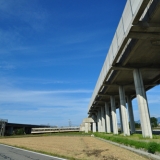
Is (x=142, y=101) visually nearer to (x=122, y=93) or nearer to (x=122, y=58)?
(x=122, y=58)

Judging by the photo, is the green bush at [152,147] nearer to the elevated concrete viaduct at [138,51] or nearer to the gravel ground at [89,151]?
the gravel ground at [89,151]

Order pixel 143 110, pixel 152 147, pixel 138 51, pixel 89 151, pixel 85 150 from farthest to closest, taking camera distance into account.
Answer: pixel 143 110 < pixel 138 51 < pixel 85 150 < pixel 89 151 < pixel 152 147

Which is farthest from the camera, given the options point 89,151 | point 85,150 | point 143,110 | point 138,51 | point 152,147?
point 143,110

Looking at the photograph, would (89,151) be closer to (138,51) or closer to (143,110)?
(143,110)

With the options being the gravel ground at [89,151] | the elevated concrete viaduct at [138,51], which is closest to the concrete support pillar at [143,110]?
the elevated concrete viaduct at [138,51]

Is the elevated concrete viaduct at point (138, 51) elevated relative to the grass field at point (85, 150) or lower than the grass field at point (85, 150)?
elevated

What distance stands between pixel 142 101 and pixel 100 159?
41.2ft

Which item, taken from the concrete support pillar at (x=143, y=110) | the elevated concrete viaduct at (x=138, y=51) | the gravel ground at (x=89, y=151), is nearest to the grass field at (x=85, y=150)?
the gravel ground at (x=89, y=151)

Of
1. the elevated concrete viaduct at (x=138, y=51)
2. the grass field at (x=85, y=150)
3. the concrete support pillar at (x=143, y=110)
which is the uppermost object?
the elevated concrete viaduct at (x=138, y=51)

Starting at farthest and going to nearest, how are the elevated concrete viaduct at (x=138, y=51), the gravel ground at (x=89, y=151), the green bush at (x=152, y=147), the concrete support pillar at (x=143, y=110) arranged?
the concrete support pillar at (x=143, y=110)
the elevated concrete viaduct at (x=138, y=51)
the gravel ground at (x=89, y=151)
the green bush at (x=152, y=147)

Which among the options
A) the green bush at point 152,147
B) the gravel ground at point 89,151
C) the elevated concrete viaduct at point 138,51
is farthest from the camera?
the elevated concrete viaduct at point 138,51

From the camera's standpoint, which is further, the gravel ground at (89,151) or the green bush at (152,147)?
the gravel ground at (89,151)

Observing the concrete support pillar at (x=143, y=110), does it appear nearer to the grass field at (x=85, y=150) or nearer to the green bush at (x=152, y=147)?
the grass field at (x=85, y=150)

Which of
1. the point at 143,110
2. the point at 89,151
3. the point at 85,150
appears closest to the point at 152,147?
the point at 89,151
